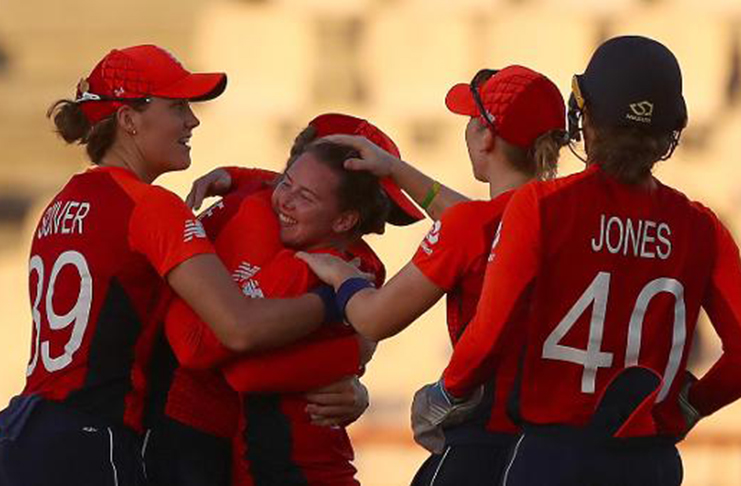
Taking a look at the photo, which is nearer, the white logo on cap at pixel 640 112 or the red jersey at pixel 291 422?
the white logo on cap at pixel 640 112

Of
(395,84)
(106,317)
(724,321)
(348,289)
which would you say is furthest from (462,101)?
(395,84)

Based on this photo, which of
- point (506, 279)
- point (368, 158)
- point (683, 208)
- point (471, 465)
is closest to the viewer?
point (506, 279)

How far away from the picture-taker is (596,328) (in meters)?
2.93

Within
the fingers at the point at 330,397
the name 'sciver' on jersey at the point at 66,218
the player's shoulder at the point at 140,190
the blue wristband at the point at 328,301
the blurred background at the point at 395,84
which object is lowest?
the fingers at the point at 330,397

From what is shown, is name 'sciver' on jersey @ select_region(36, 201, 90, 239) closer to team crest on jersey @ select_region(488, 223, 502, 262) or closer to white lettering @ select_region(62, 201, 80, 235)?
white lettering @ select_region(62, 201, 80, 235)

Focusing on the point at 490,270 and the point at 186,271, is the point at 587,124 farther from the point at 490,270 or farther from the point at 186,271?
the point at 186,271

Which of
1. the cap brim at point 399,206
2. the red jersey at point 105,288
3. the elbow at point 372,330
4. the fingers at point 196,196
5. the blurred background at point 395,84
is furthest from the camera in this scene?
the blurred background at point 395,84

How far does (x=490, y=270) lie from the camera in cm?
293

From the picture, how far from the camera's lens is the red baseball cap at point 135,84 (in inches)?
133

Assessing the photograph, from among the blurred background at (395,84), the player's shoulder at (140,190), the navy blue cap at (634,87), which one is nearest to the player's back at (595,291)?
the navy blue cap at (634,87)

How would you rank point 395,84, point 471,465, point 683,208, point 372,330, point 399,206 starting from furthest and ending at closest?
1. point 395,84
2. point 399,206
3. point 471,465
4. point 372,330
5. point 683,208

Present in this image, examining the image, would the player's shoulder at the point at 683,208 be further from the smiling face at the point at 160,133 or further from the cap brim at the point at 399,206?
the smiling face at the point at 160,133

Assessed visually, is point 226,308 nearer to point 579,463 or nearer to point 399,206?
point 399,206

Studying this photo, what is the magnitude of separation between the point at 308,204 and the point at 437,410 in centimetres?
46
